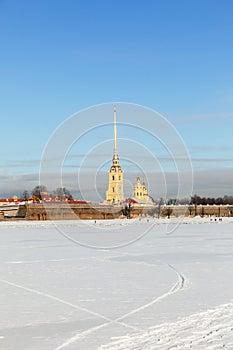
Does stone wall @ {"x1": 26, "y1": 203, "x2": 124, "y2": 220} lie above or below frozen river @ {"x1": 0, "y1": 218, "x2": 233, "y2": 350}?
above

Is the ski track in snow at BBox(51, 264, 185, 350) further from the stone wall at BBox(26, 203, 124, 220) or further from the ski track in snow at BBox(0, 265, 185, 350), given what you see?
the stone wall at BBox(26, 203, 124, 220)

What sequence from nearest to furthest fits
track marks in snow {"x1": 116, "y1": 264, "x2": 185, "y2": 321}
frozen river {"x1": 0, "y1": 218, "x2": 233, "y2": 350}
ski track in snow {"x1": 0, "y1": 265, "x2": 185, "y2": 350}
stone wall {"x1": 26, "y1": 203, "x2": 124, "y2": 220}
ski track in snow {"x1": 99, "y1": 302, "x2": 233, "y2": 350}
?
1. ski track in snow {"x1": 99, "y1": 302, "x2": 233, "y2": 350}
2. frozen river {"x1": 0, "y1": 218, "x2": 233, "y2": 350}
3. ski track in snow {"x1": 0, "y1": 265, "x2": 185, "y2": 350}
4. track marks in snow {"x1": 116, "y1": 264, "x2": 185, "y2": 321}
5. stone wall {"x1": 26, "y1": 203, "x2": 124, "y2": 220}

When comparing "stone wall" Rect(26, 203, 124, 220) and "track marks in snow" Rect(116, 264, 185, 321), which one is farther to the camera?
"stone wall" Rect(26, 203, 124, 220)

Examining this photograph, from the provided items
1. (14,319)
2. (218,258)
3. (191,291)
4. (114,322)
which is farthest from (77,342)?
(218,258)

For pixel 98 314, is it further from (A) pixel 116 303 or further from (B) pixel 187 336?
(B) pixel 187 336

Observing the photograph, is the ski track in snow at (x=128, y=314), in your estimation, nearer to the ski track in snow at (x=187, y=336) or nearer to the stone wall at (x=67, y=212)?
the ski track in snow at (x=187, y=336)

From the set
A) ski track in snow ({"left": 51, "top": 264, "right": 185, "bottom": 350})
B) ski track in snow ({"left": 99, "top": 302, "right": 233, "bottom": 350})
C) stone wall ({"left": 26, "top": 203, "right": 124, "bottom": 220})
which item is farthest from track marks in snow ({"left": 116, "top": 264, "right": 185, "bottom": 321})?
stone wall ({"left": 26, "top": 203, "right": 124, "bottom": 220})

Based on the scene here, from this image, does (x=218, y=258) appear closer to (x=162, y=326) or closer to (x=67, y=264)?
(x=67, y=264)

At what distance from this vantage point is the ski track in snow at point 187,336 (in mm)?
6332

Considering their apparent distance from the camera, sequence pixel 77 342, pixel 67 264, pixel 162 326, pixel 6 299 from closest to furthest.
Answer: pixel 77 342, pixel 162 326, pixel 6 299, pixel 67 264

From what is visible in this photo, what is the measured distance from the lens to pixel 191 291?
33.7ft

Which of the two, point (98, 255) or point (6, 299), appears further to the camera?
point (98, 255)

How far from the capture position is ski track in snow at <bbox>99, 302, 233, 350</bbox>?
249 inches

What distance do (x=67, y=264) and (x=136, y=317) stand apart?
7231mm
